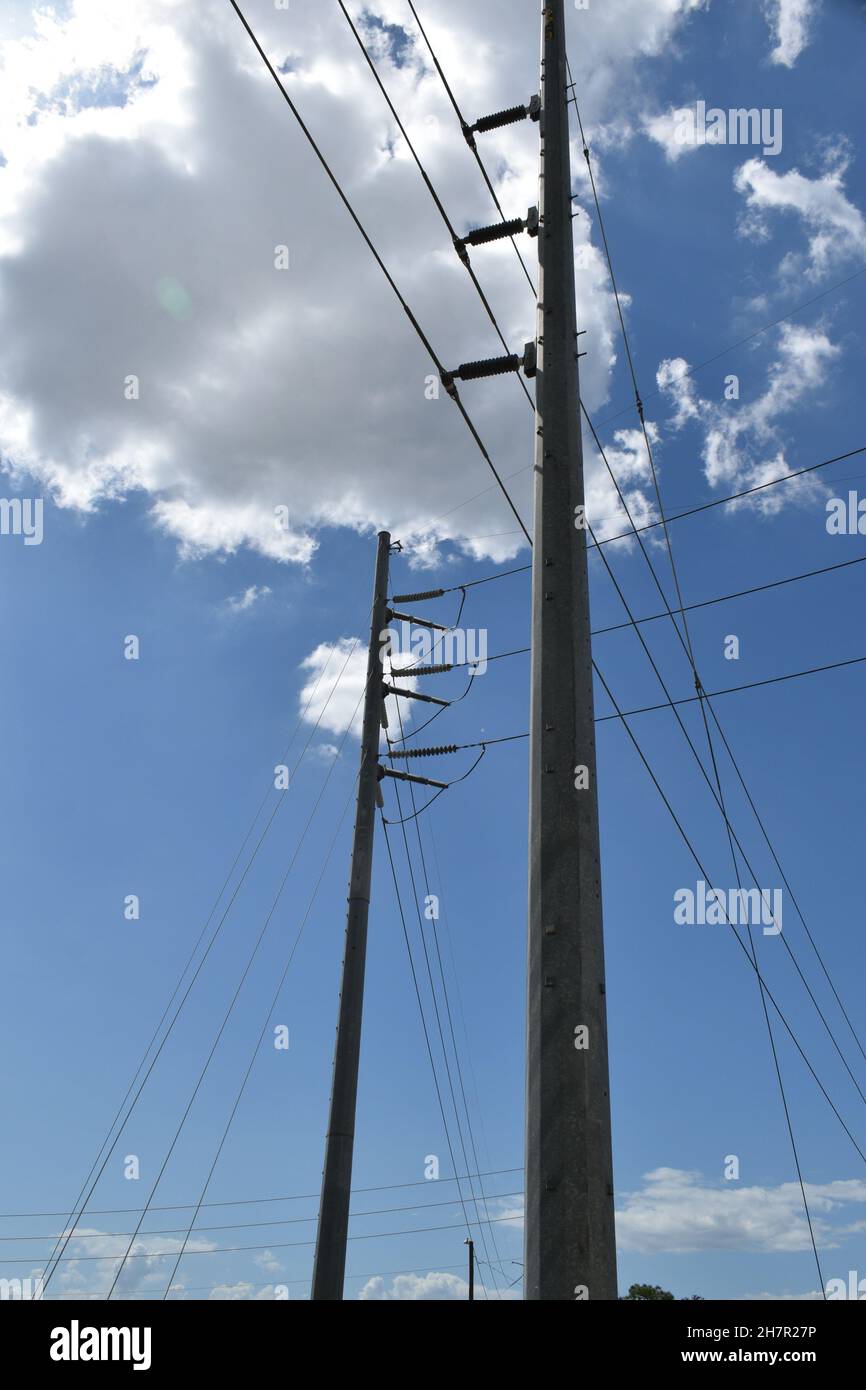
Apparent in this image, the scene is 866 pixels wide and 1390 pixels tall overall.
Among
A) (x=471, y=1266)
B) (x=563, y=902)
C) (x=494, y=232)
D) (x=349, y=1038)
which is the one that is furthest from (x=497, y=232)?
(x=471, y=1266)

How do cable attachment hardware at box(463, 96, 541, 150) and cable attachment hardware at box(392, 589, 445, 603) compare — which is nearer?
cable attachment hardware at box(463, 96, 541, 150)

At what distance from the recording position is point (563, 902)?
5.71 m

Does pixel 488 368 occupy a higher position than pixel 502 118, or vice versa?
pixel 502 118

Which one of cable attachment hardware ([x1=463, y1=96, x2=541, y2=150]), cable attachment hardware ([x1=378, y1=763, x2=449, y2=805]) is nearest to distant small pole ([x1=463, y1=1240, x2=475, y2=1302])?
cable attachment hardware ([x1=378, y1=763, x2=449, y2=805])

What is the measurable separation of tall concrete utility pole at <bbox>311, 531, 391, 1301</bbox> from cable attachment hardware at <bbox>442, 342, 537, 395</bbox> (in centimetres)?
782

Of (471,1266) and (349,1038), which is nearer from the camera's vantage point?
(349,1038)

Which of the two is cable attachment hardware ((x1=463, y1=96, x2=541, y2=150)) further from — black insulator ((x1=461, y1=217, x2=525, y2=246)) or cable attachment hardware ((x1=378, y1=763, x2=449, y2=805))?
cable attachment hardware ((x1=378, y1=763, x2=449, y2=805))

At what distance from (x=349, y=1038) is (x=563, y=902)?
8.29 metres

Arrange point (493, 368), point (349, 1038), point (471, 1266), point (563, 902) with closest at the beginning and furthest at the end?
point (563, 902) → point (493, 368) → point (349, 1038) → point (471, 1266)

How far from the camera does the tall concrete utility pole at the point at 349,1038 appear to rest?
12.0 m

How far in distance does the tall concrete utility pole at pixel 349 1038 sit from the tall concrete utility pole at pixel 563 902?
789 centimetres

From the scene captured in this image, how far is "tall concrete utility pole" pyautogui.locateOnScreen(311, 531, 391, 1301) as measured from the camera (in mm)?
12008

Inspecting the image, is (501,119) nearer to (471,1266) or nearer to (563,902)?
(563,902)

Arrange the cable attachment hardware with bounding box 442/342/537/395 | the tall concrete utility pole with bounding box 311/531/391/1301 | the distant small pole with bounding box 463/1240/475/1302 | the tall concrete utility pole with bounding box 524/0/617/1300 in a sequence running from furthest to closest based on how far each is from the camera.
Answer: the distant small pole with bounding box 463/1240/475/1302
the tall concrete utility pole with bounding box 311/531/391/1301
the cable attachment hardware with bounding box 442/342/537/395
the tall concrete utility pole with bounding box 524/0/617/1300
